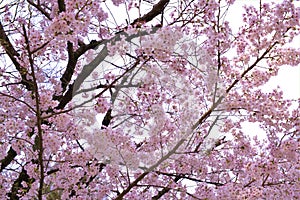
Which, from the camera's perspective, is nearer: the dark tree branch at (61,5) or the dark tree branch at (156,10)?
the dark tree branch at (61,5)

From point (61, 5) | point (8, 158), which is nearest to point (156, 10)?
point (61, 5)

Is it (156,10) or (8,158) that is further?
(156,10)

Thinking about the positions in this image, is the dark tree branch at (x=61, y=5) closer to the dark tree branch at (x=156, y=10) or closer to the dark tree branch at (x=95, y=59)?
Answer: the dark tree branch at (x=95, y=59)

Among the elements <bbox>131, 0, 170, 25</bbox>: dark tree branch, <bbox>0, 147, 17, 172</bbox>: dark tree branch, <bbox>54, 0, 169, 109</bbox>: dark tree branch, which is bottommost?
<bbox>0, 147, 17, 172</bbox>: dark tree branch

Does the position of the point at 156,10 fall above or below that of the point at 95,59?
above

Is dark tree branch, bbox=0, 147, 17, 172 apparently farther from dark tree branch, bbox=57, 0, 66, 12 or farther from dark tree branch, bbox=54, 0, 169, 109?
dark tree branch, bbox=57, 0, 66, 12

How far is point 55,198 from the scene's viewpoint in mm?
5230

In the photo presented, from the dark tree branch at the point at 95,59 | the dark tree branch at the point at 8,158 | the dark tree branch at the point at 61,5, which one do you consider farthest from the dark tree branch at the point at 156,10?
the dark tree branch at the point at 8,158

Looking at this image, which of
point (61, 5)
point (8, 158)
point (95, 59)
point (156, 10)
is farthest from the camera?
point (156, 10)

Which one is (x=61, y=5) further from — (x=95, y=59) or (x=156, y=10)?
(x=156, y=10)

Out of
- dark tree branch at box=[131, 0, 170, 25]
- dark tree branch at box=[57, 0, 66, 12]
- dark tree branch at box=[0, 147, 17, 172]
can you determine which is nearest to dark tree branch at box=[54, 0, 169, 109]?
dark tree branch at box=[131, 0, 170, 25]

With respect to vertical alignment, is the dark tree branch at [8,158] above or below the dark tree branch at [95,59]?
below

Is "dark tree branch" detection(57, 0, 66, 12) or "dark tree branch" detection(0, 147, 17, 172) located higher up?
"dark tree branch" detection(57, 0, 66, 12)

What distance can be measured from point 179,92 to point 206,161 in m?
1.37
